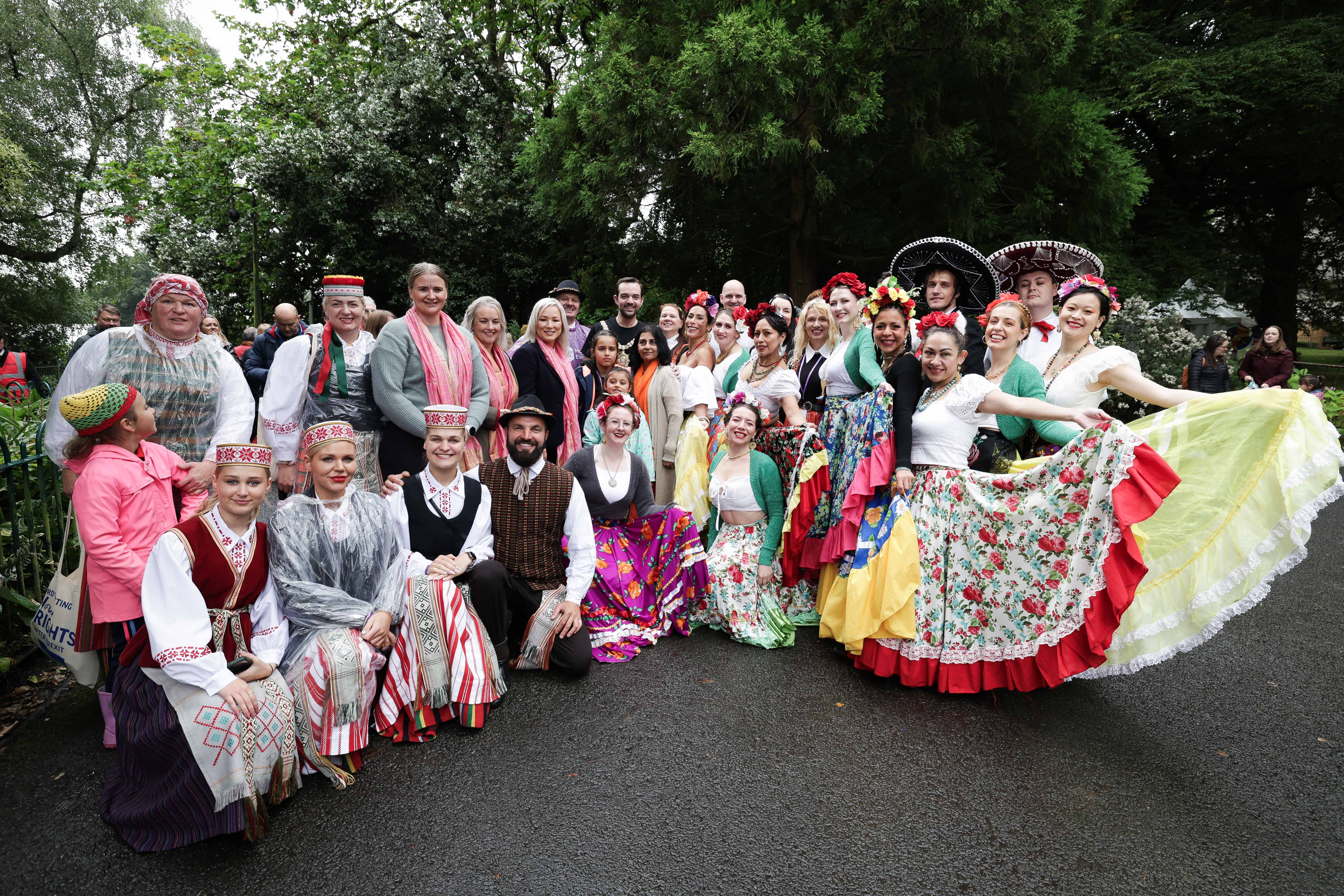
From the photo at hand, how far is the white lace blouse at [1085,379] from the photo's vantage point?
3.50 meters

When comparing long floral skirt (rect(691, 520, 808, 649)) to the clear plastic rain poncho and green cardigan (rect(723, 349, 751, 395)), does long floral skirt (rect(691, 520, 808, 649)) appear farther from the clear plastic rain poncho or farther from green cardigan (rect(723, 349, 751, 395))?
the clear plastic rain poncho

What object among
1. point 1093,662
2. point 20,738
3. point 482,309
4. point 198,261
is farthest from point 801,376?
point 198,261

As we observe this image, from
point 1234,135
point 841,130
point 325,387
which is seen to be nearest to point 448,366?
point 325,387

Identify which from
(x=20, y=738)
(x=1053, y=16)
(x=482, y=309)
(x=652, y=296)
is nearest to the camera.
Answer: (x=20, y=738)

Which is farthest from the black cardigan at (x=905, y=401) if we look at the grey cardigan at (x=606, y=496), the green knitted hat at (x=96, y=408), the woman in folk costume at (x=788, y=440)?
the green knitted hat at (x=96, y=408)

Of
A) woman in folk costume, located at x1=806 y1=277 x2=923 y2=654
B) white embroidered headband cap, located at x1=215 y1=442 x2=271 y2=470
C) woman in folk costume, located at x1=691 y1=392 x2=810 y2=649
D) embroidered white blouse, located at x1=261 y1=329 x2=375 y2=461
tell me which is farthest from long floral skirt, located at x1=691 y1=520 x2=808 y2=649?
white embroidered headband cap, located at x1=215 y1=442 x2=271 y2=470

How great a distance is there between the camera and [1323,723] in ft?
10.8

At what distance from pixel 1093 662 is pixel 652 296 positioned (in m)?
10.7

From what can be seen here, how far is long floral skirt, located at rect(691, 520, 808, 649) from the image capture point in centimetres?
412

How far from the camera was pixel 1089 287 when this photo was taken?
12.1 ft

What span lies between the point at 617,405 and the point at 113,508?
7.80 ft

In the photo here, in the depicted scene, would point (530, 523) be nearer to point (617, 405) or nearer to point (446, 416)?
point (446, 416)

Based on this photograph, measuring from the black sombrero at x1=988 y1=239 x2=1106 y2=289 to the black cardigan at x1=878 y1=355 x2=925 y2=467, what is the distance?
1.25 meters

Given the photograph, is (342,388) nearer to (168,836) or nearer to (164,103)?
(168,836)
